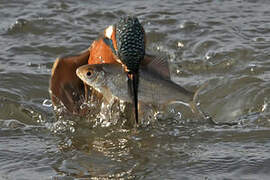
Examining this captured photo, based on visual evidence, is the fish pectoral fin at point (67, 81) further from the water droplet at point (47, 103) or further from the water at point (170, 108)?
the water droplet at point (47, 103)

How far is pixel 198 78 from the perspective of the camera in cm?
692

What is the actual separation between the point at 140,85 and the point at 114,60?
68 cm

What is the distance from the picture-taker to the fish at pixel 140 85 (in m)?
4.81

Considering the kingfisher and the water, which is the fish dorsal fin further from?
the water

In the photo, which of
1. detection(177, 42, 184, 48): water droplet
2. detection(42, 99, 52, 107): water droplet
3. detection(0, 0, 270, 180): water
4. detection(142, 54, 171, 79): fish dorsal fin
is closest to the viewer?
Result: detection(0, 0, 270, 180): water

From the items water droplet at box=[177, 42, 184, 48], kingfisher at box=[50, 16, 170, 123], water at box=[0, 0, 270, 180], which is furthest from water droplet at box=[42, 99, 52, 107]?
water droplet at box=[177, 42, 184, 48]

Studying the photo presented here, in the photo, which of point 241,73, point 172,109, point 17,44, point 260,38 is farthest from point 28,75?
point 260,38

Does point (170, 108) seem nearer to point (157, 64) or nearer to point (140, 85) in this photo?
point (157, 64)

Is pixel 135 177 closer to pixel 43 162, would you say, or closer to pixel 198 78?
pixel 43 162

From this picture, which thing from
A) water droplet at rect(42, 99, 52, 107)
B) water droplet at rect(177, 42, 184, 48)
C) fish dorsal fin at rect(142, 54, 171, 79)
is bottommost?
water droplet at rect(42, 99, 52, 107)

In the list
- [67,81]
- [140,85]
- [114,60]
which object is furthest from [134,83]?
[67,81]

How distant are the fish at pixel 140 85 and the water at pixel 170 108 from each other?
0.39 meters

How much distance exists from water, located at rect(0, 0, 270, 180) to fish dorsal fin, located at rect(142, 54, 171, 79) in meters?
0.55

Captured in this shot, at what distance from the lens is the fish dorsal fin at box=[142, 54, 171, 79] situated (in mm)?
4914
